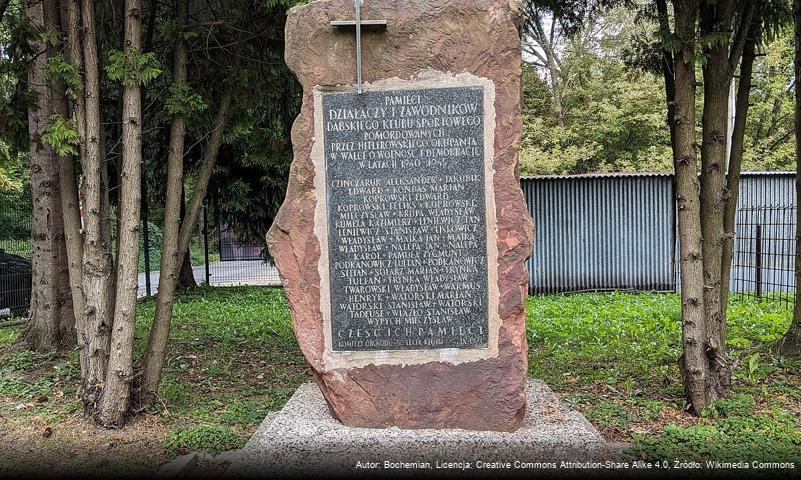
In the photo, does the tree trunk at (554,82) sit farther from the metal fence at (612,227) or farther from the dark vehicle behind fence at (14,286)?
the dark vehicle behind fence at (14,286)

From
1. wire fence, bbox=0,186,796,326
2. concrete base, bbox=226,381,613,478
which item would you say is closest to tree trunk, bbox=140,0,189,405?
concrete base, bbox=226,381,613,478

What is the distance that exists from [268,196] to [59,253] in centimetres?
681

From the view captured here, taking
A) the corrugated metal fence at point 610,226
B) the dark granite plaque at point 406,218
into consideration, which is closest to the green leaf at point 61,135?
the dark granite plaque at point 406,218

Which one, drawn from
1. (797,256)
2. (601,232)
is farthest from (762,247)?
(797,256)

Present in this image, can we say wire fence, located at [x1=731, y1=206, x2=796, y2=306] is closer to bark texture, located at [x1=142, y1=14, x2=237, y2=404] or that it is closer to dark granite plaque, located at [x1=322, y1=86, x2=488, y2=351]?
dark granite plaque, located at [x1=322, y1=86, x2=488, y2=351]

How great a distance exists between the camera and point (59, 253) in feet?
23.4

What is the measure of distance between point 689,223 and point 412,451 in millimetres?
2710

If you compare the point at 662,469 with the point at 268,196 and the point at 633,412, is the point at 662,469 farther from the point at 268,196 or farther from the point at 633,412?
the point at 268,196

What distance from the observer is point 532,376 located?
629 cm

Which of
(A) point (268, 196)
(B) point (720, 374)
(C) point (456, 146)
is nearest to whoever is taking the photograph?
(C) point (456, 146)

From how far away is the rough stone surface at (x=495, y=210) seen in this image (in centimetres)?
415

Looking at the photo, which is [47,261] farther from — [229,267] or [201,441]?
[229,267]

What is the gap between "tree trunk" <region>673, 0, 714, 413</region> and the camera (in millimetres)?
4898

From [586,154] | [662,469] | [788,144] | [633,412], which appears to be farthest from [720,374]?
[788,144]
